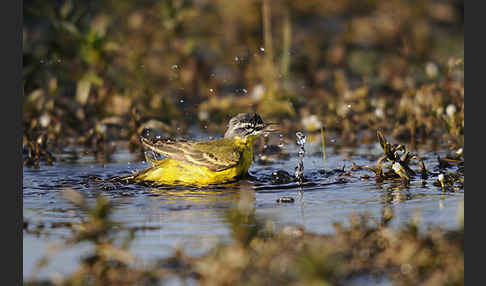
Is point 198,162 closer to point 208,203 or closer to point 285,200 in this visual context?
point 208,203

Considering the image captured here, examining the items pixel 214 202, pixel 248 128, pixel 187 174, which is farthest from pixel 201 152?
pixel 214 202

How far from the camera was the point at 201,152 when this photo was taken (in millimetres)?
8219

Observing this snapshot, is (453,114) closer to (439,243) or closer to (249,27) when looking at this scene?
(439,243)

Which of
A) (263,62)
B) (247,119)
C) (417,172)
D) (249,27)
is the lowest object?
(417,172)

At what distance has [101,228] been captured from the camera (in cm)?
512

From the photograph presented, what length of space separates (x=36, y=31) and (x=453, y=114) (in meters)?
6.83

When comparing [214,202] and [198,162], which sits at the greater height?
[198,162]

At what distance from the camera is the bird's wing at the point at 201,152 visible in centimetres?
812

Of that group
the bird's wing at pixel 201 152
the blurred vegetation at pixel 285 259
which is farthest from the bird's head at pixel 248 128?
the blurred vegetation at pixel 285 259

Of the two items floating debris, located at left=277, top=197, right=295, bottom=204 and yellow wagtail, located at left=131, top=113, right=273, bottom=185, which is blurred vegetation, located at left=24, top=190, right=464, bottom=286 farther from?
yellow wagtail, located at left=131, top=113, right=273, bottom=185

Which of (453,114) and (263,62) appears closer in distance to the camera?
(453,114)

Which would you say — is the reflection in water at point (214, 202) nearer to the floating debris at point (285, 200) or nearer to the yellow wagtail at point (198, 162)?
the floating debris at point (285, 200)

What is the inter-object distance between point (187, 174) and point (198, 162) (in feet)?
0.63

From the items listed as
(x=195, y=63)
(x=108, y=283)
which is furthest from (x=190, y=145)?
(x=195, y=63)
